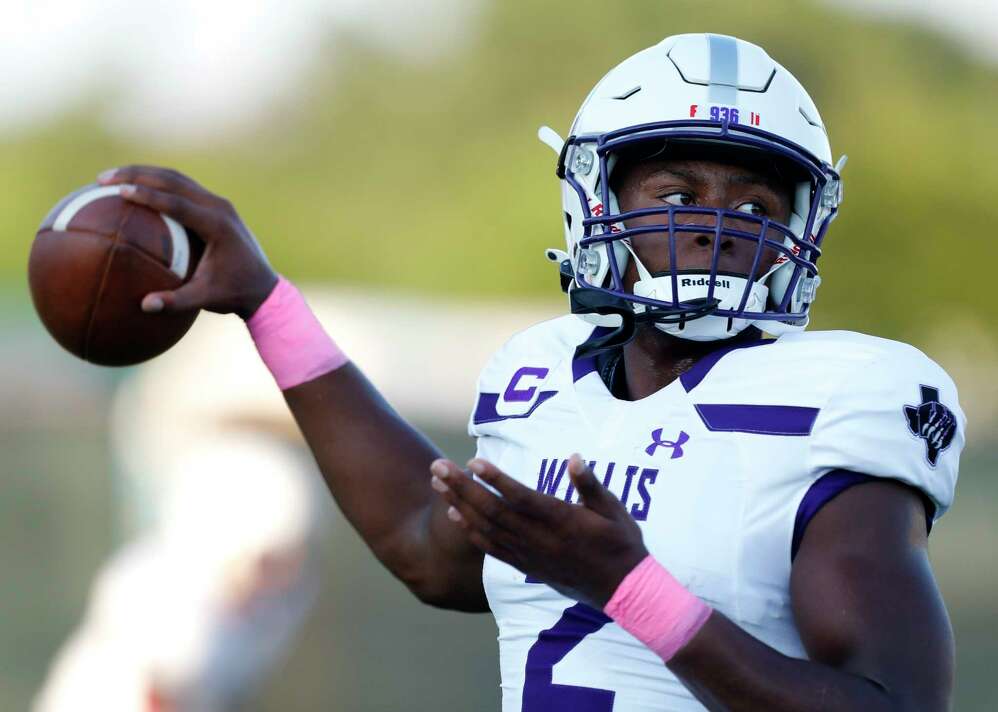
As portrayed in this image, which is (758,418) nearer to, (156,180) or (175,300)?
(175,300)

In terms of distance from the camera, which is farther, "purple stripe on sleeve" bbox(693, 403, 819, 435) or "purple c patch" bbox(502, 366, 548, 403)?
"purple c patch" bbox(502, 366, 548, 403)

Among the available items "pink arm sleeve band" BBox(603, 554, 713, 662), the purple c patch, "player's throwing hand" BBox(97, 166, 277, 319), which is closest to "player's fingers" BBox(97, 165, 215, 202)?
"player's throwing hand" BBox(97, 166, 277, 319)

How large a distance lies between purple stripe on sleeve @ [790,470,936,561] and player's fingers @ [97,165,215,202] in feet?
3.61

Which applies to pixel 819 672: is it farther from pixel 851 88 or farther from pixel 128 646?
pixel 851 88

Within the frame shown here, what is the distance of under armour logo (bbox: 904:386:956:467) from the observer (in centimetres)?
195

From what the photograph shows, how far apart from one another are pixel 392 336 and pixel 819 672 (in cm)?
549

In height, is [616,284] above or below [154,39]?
below

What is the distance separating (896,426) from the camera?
6.37ft

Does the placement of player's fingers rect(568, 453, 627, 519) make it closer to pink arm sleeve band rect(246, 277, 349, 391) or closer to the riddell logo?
the riddell logo

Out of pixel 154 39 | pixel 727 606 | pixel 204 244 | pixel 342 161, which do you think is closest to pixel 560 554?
pixel 727 606

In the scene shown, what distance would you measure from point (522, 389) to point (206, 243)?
572 mm

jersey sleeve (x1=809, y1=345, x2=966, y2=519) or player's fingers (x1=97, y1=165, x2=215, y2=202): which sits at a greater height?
player's fingers (x1=97, y1=165, x2=215, y2=202)

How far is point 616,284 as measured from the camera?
2.27m

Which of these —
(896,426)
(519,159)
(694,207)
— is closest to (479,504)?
(896,426)
